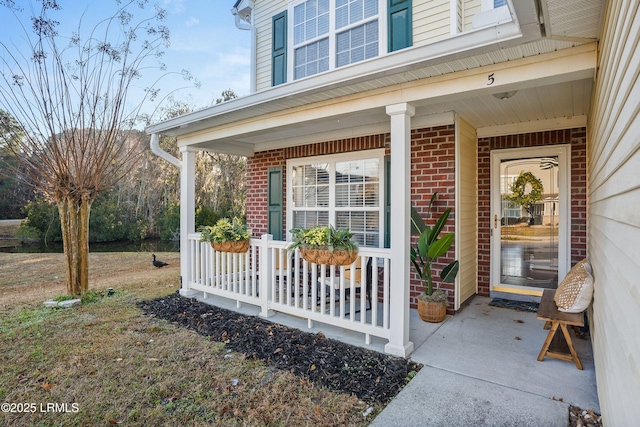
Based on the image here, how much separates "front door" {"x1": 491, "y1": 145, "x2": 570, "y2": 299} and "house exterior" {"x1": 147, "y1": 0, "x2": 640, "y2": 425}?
0.02m

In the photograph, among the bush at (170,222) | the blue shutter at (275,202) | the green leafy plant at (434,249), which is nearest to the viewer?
the green leafy plant at (434,249)

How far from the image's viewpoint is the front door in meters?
4.70

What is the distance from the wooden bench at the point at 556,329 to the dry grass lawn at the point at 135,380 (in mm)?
1698

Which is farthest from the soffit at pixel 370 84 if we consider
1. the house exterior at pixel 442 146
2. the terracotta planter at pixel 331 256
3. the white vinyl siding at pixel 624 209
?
the terracotta planter at pixel 331 256

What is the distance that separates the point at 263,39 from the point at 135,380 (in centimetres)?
616

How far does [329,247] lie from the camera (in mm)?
3471

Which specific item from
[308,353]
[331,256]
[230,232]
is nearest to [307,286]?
[331,256]

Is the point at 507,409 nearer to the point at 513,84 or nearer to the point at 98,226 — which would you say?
the point at 513,84

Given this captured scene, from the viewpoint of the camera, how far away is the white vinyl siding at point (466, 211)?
4332 millimetres

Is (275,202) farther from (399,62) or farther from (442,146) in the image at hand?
(399,62)

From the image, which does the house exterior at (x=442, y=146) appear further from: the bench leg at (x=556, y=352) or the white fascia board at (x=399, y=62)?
the bench leg at (x=556, y=352)

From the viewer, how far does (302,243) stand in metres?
3.71

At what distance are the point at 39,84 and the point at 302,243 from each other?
449 cm

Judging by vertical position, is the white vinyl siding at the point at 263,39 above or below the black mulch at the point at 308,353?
above
